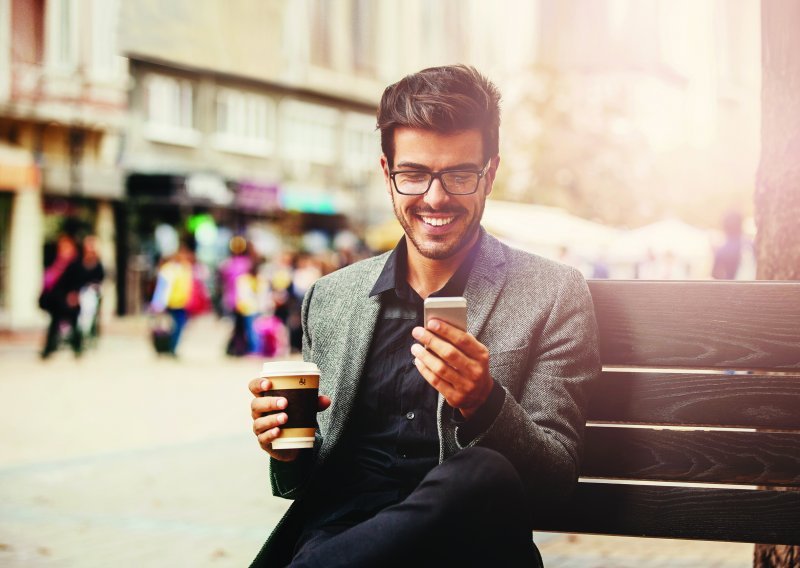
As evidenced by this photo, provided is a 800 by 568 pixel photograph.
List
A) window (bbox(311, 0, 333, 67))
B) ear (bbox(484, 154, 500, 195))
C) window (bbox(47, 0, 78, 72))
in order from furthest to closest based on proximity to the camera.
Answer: window (bbox(311, 0, 333, 67)) < window (bbox(47, 0, 78, 72)) < ear (bbox(484, 154, 500, 195))

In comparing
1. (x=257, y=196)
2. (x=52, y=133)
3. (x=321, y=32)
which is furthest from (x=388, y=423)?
(x=321, y=32)

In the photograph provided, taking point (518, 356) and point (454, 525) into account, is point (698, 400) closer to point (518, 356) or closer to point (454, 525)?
point (518, 356)

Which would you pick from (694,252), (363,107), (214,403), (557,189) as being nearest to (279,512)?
(214,403)

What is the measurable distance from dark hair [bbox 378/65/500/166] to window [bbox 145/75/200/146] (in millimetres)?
30006

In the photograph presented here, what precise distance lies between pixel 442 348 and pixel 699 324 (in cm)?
117

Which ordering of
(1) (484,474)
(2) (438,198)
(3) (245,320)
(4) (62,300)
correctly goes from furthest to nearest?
(3) (245,320), (4) (62,300), (2) (438,198), (1) (484,474)

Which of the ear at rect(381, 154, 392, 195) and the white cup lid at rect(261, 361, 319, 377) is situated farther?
the ear at rect(381, 154, 392, 195)

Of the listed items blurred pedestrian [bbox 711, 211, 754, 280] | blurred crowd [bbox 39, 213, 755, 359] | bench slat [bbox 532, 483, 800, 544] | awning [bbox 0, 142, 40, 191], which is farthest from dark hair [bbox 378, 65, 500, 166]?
awning [bbox 0, 142, 40, 191]

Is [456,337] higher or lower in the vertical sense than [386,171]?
lower

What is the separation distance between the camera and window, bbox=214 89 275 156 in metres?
35.6

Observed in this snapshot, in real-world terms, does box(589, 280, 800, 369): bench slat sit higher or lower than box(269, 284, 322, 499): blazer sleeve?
higher

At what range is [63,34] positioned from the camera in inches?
1141

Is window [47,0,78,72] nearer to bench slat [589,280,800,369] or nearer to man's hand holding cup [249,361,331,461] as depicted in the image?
bench slat [589,280,800,369]

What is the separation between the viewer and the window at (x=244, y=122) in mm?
35625
